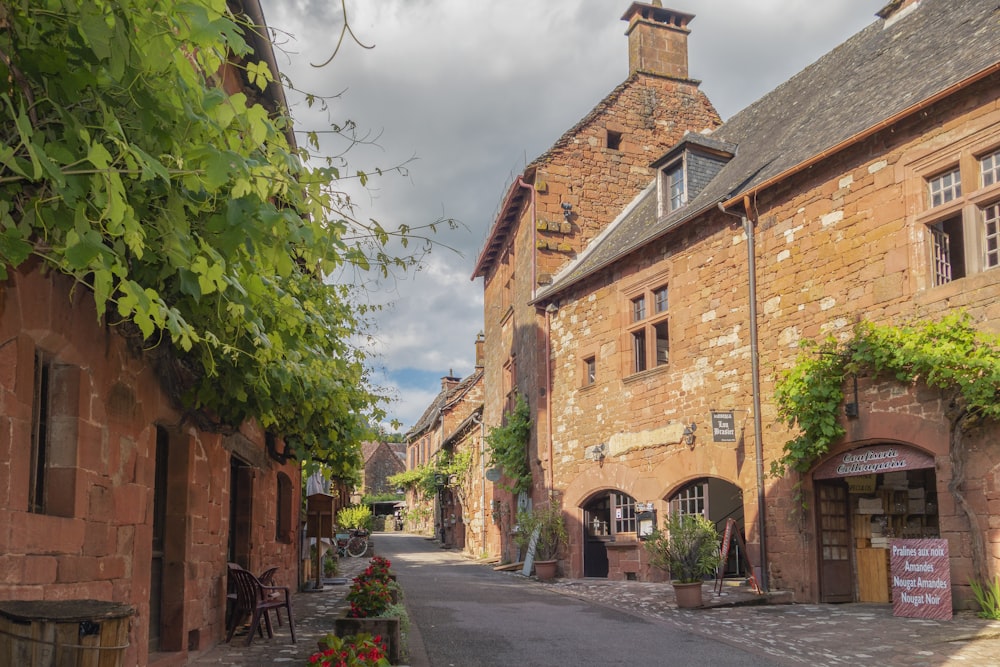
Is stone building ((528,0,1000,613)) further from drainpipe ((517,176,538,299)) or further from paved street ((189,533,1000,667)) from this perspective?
paved street ((189,533,1000,667))

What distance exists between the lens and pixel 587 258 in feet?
66.3

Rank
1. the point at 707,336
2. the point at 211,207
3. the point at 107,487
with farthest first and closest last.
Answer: the point at 707,336, the point at 107,487, the point at 211,207

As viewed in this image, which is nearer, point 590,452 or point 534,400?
point 590,452

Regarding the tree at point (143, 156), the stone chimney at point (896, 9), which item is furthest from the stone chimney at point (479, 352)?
the tree at point (143, 156)

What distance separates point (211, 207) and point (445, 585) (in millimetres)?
12843

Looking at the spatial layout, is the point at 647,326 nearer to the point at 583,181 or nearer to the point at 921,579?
the point at 583,181

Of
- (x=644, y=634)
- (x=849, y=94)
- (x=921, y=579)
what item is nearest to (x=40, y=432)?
(x=644, y=634)

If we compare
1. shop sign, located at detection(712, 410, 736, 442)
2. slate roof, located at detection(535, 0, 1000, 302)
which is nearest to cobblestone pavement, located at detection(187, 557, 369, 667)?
shop sign, located at detection(712, 410, 736, 442)

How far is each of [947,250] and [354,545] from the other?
20796 mm

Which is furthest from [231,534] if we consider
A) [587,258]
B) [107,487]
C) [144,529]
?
[587,258]

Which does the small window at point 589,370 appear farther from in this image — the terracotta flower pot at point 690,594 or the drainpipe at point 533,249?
the terracotta flower pot at point 690,594

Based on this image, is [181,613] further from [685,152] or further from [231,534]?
[685,152]

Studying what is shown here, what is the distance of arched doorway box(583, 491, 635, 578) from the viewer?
688 inches

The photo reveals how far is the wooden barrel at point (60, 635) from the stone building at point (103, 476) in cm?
76
